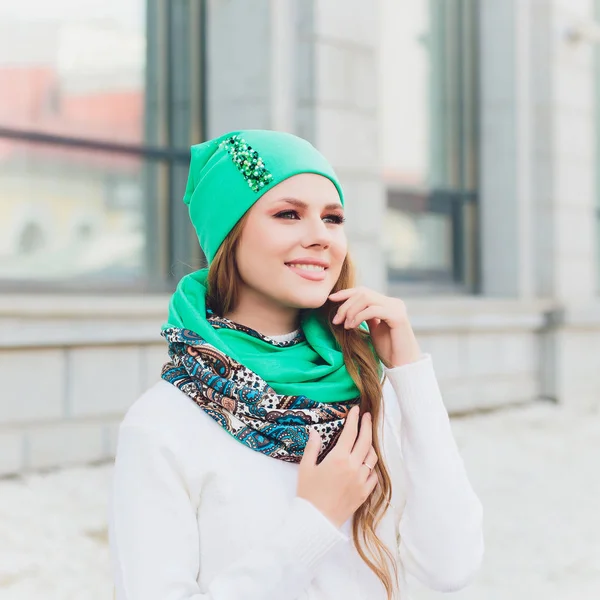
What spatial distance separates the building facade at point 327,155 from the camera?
459cm

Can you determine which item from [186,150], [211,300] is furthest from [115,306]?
[211,300]

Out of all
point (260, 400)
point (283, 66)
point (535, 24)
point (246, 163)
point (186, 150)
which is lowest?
point (260, 400)

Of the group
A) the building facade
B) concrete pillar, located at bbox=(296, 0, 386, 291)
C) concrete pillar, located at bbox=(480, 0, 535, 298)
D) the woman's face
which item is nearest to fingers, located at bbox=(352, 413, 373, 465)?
the woman's face

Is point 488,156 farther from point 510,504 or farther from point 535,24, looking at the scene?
point 510,504

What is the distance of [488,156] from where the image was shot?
295 inches

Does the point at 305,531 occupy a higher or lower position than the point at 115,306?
lower

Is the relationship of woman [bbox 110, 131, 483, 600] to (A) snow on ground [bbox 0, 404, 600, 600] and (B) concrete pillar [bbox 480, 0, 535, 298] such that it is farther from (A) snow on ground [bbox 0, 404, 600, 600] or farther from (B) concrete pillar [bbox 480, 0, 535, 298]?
(B) concrete pillar [bbox 480, 0, 535, 298]

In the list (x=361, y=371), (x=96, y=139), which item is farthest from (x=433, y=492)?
(x=96, y=139)

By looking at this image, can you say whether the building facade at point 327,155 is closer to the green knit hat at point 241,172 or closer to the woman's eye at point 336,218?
the green knit hat at point 241,172

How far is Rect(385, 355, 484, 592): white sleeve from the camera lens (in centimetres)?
146

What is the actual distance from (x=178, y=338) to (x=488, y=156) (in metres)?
6.54

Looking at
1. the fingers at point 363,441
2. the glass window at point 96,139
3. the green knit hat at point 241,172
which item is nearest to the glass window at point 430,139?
the glass window at point 96,139

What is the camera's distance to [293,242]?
58.1 inches

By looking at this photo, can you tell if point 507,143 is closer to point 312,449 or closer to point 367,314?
point 367,314
